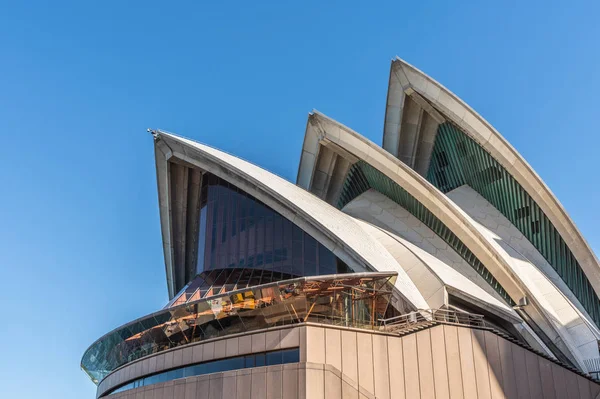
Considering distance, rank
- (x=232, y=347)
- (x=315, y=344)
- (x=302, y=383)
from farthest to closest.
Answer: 1. (x=232, y=347)
2. (x=315, y=344)
3. (x=302, y=383)

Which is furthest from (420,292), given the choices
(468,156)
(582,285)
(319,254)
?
(468,156)

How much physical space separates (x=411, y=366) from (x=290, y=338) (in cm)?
348

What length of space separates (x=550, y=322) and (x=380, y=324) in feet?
28.3

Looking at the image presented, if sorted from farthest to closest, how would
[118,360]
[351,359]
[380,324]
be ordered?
1. [118,360]
2. [380,324]
3. [351,359]

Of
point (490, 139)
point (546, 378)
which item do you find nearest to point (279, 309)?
point (546, 378)

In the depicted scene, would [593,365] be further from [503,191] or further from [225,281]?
[225,281]

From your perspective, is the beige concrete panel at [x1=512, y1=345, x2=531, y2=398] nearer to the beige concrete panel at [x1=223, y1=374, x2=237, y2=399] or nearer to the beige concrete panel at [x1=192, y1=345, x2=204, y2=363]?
the beige concrete panel at [x1=223, y1=374, x2=237, y2=399]

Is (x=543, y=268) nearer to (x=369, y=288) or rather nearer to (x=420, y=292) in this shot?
(x=420, y=292)

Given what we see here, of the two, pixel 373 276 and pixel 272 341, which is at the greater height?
pixel 373 276

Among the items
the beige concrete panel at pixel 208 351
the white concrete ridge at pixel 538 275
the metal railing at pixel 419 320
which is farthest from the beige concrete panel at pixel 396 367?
the white concrete ridge at pixel 538 275

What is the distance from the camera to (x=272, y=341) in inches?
745

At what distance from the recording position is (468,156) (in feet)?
107

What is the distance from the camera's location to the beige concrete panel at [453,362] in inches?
719

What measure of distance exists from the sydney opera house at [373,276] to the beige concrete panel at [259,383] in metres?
0.04
